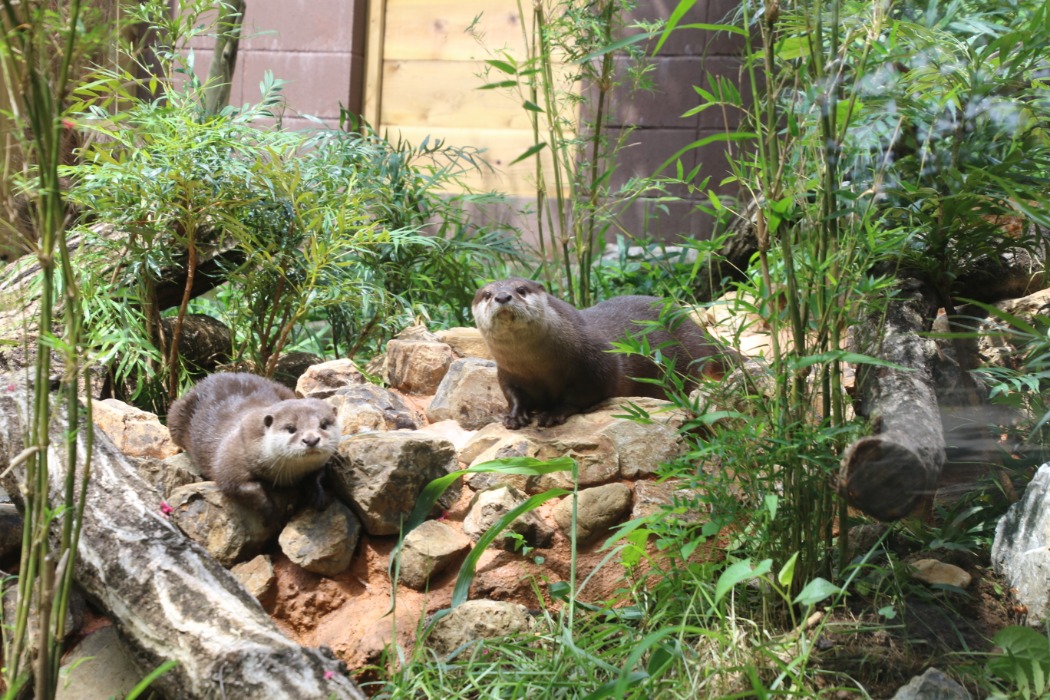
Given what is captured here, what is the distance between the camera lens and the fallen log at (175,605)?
189cm

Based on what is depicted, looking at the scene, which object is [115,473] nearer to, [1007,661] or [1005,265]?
[1007,661]

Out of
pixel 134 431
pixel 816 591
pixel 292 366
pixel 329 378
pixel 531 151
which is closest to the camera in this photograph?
pixel 816 591

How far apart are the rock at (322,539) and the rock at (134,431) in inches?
29.6

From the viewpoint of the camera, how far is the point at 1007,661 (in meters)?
1.87

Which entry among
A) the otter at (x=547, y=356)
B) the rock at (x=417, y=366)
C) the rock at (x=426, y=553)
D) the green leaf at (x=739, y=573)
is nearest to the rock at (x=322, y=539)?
the rock at (x=426, y=553)

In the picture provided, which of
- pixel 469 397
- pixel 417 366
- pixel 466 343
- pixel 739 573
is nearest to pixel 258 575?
pixel 469 397

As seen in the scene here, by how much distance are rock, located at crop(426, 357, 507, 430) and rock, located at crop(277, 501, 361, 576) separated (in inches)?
29.8

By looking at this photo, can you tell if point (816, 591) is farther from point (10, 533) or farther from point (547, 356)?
point (10, 533)

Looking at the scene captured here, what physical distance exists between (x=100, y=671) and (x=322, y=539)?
65 cm

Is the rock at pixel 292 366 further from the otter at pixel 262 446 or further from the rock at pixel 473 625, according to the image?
the rock at pixel 473 625

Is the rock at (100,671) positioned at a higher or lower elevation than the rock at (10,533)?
lower

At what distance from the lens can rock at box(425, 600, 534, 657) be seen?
2.39m

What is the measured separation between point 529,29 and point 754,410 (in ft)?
12.7

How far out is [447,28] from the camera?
235 inches
